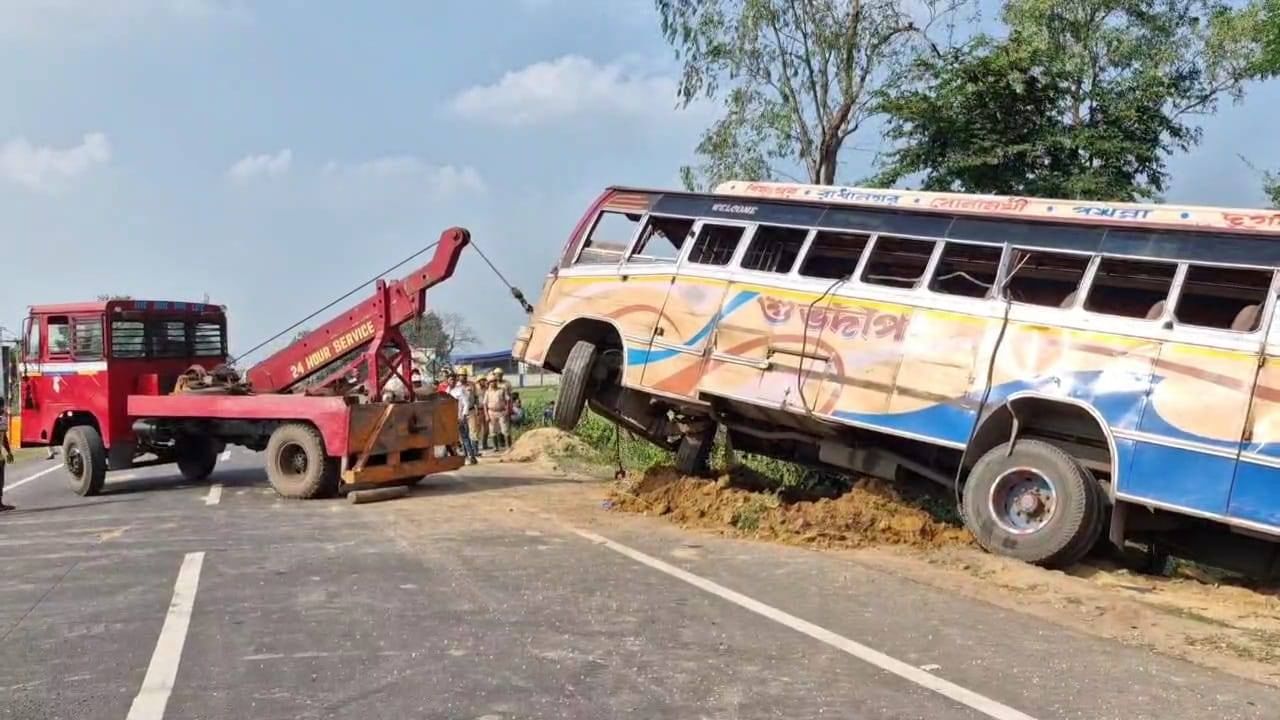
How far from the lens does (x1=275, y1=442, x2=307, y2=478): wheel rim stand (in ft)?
43.1

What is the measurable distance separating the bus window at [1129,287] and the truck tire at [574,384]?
15.6ft

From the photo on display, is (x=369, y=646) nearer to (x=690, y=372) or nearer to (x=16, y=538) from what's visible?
(x=690, y=372)

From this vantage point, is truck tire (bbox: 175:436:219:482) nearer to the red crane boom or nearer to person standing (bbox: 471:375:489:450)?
the red crane boom

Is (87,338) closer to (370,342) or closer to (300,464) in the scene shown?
(300,464)

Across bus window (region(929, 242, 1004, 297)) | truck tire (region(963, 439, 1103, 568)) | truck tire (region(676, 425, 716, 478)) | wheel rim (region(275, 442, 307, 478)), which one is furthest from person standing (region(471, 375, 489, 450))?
truck tire (region(963, 439, 1103, 568))

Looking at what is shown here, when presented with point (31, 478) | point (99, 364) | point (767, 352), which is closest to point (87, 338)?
point (99, 364)

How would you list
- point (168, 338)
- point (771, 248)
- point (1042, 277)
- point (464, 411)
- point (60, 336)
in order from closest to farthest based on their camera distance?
1. point (1042, 277)
2. point (771, 248)
3. point (60, 336)
4. point (168, 338)
5. point (464, 411)

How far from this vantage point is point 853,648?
564 centimetres

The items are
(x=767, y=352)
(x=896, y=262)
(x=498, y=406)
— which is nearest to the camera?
(x=896, y=262)

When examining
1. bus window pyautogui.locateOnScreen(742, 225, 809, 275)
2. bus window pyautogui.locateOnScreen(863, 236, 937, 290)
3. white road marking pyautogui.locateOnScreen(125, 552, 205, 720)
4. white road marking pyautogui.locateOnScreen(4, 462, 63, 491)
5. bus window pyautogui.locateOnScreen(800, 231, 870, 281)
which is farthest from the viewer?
white road marking pyautogui.locateOnScreen(4, 462, 63, 491)

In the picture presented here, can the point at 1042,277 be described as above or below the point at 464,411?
above

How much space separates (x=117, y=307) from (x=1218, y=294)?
13.6 metres

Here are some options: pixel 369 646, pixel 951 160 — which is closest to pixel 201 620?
pixel 369 646

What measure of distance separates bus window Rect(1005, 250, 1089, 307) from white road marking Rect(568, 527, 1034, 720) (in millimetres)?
3478
